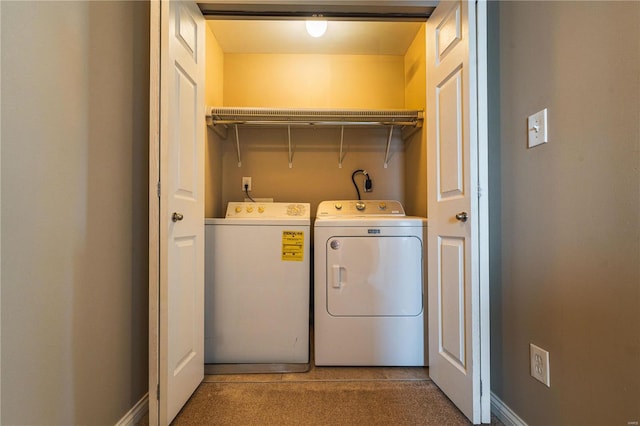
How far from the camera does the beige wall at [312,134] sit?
2.36 m

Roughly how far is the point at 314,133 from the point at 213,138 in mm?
789

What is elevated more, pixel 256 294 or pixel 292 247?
pixel 292 247

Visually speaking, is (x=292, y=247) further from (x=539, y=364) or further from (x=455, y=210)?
(x=539, y=364)

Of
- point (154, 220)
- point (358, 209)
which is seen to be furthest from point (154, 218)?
point (358, 209)

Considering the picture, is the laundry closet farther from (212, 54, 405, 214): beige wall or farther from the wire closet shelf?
the wire closet shelf

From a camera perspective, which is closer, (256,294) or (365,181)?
(256,294)

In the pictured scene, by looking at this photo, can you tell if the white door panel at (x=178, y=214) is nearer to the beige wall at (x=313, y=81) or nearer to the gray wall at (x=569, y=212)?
the beige wall at (x=313, y=81)

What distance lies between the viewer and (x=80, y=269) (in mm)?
931

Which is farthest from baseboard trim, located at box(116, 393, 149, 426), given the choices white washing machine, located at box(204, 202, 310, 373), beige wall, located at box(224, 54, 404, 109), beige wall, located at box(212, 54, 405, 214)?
beige wall, located at box(224, 54, 404, 109)

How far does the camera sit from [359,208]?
6.93 ft

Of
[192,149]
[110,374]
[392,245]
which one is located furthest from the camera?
[392,245]

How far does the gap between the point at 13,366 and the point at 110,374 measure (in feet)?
1.33

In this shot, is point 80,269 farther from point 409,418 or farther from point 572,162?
point 572,162

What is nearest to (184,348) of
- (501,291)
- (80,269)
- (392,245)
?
(80,269)
